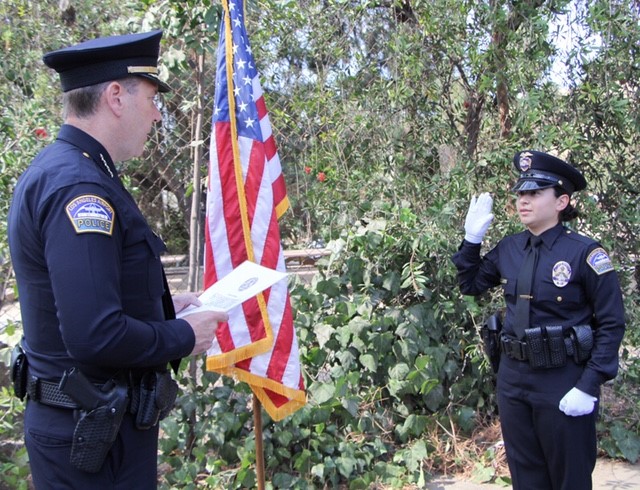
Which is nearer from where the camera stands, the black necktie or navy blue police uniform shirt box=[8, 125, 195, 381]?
navy blue police uniform shirt box=[8, 125, 195, 381]

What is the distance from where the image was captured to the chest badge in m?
2.74

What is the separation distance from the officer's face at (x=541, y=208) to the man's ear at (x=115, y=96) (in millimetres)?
1824

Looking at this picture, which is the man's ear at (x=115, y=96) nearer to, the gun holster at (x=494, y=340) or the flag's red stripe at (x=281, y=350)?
the flag's red stripe at (x=281, y=350)

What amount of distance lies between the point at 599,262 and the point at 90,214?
2.04 metres

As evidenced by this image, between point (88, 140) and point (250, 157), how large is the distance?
140 centimetres

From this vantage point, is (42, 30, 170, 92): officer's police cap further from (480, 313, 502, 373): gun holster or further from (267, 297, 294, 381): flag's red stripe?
(480, 313, 502, 373): gun holster

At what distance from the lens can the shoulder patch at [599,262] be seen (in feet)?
8.84

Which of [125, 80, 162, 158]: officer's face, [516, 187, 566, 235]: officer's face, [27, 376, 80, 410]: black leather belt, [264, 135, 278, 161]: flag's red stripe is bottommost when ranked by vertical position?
[27, 376, 80, 410]: black leather belt

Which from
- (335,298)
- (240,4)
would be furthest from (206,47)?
(335,298)

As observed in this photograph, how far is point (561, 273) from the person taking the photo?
275cm

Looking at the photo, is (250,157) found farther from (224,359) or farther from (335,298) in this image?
(335,298)

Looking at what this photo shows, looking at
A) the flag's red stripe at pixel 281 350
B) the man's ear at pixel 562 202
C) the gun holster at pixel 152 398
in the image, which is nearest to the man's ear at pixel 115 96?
the gun holster at pixel 152 398

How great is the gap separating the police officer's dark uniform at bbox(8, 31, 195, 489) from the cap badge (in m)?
1.76

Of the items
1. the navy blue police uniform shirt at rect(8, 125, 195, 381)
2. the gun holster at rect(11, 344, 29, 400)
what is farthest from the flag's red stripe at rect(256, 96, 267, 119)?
the gun holster at rect(11, 344, 29, 400)
